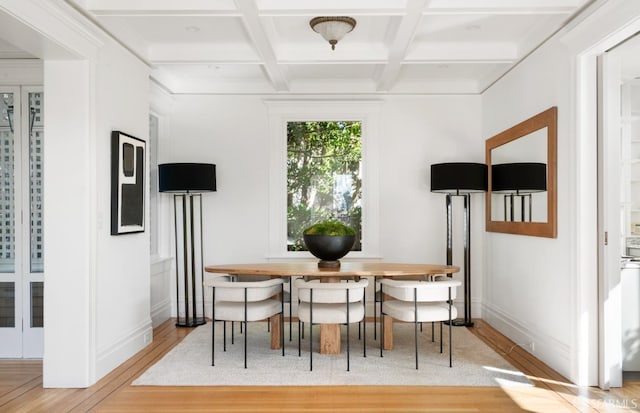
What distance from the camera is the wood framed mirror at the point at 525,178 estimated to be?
399cm

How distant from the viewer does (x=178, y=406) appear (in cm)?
315

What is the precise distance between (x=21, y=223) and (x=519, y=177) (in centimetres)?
434

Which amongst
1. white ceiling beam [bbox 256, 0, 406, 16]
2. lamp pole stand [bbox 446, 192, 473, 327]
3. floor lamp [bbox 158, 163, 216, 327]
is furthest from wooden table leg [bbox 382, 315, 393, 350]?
white ceiling beam [bbox 256, 0, 406, 16]

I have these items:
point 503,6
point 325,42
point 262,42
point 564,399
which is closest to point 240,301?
point 262,42

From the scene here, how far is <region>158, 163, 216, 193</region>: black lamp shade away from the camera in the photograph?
519 cm

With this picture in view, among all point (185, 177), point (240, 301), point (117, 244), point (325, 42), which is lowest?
point (240, 301)

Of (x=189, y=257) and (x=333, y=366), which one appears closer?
(x=333, y=366)

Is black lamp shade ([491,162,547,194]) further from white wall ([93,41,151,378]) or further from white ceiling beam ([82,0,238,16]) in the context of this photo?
white wall ([93,41,151,378])

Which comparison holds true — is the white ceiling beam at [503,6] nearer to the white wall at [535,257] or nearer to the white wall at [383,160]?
the white wall at [535,257]

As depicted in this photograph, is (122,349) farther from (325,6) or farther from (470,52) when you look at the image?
(470,52)

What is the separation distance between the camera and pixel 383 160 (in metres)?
5.97

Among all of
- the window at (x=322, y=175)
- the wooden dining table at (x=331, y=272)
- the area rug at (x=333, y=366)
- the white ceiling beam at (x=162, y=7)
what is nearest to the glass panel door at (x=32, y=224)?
the area rug at (x=333, y=366)

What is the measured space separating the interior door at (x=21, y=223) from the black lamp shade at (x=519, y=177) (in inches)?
164

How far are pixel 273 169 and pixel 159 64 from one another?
5.91 ft
